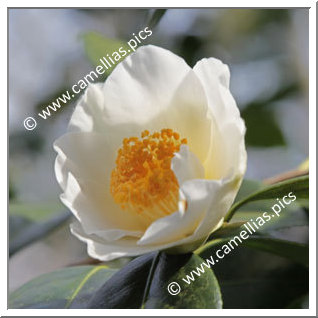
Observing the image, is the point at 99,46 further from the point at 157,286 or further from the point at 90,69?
the point at 157,286

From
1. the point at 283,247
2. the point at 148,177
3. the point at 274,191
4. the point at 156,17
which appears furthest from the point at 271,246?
A: the point at 156,17

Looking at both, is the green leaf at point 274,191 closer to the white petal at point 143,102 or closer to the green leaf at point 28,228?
the white petal at point 143,102

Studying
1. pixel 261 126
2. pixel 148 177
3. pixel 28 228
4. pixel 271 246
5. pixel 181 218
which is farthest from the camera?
pixel 261 126

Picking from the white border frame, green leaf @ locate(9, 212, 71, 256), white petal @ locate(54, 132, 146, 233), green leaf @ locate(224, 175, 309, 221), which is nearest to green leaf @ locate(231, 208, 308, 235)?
the white border frame

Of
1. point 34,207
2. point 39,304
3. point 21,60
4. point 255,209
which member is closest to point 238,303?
point 255,209

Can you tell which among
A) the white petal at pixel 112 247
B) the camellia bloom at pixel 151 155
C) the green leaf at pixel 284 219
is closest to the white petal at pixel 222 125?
the camellia bloom at pixel 151 155
